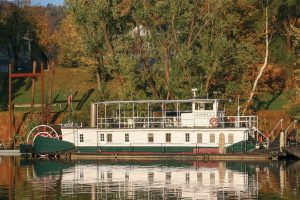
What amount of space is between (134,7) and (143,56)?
5623 mm

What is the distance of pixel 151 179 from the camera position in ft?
194

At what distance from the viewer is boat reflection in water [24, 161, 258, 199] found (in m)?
52.1

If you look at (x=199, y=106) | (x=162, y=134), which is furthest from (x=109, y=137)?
(x=199, y=106)

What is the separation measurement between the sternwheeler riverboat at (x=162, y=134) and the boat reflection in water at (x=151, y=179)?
322 centimetres

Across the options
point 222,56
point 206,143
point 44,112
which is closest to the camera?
point 206,143

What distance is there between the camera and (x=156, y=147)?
242 feet

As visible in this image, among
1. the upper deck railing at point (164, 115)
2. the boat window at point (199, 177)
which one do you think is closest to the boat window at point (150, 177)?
the boat window at point (199, 177)

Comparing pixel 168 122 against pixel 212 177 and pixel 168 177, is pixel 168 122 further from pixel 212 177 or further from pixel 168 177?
pixel 212 177

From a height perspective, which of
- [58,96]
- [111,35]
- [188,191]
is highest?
[111,35]

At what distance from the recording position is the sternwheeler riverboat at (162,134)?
72.3 metres

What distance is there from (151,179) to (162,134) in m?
14.6

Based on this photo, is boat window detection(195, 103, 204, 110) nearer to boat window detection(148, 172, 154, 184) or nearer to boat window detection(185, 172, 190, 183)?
boat window detection(185, 172, 190, 183)

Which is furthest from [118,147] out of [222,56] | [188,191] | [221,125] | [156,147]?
[188,191]

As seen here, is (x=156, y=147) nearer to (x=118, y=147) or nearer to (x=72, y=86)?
(x=118, y=147)
